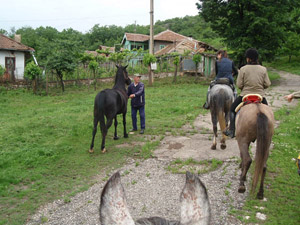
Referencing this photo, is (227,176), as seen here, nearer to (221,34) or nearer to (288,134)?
(288,134)

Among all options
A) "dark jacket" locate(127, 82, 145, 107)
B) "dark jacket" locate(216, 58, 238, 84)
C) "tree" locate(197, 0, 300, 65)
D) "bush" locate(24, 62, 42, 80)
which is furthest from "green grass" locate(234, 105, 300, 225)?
"bush" locate(24, 62, 42, 80)

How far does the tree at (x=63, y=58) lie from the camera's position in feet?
64.6

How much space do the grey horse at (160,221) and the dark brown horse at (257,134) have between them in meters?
2.92

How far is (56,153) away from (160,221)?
5807 mm

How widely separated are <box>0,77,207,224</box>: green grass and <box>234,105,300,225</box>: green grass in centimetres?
292

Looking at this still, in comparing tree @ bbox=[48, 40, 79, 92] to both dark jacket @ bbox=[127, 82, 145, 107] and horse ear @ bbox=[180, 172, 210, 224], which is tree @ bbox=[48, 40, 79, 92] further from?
horse ear @ bbox=[180, 172, 210, 224]

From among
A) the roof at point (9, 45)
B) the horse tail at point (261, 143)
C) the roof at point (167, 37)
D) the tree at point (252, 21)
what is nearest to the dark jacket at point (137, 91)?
the horse tail at point (261, 143)

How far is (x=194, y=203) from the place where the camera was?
152cm

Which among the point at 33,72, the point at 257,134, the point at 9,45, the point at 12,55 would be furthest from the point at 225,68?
the point at 9,45

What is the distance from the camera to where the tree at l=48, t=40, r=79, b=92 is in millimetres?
19688

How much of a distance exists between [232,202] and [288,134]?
15.2 feet

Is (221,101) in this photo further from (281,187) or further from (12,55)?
(12,55)

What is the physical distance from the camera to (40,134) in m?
8.32

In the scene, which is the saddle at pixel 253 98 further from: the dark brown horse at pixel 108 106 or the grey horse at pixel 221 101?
the dark brown horse at pixel 108 106
